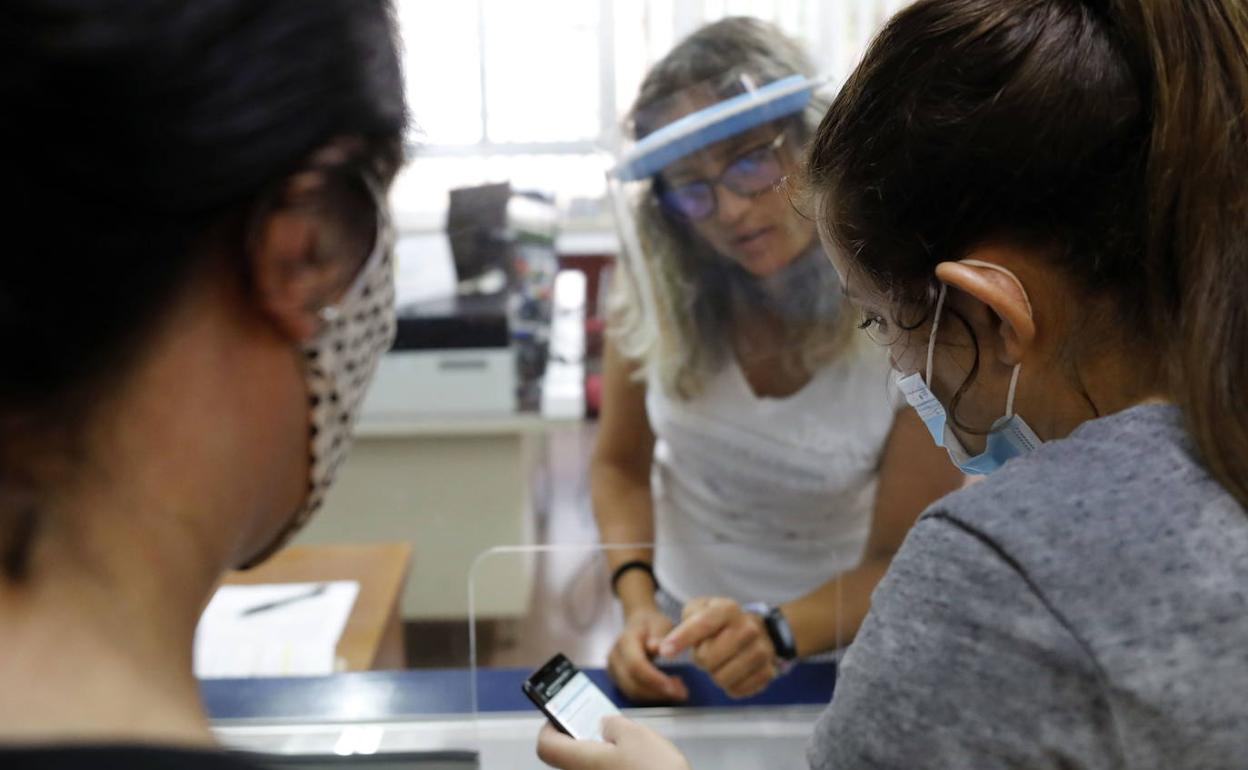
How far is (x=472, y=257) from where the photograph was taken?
218 centimetres

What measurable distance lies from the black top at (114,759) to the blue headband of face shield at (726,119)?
90cm

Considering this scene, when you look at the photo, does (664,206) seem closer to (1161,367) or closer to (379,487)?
(1161,367)

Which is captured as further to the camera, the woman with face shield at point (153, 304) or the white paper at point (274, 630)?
the white paper at point (274, 630)

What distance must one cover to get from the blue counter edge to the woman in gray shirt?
45 cm

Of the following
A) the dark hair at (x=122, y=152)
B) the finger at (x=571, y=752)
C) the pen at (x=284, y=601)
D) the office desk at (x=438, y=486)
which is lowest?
the office desk at (x=438, y=486)

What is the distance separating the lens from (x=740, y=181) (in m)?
1.16

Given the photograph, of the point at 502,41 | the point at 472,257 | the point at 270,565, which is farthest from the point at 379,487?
the point at 502,41

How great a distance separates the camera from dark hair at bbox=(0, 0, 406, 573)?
1.07ft

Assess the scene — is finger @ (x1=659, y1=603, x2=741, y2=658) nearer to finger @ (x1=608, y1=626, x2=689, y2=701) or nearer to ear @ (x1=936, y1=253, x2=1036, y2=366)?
finger @ (x1=608, y1=626, x2=689, y2=701)

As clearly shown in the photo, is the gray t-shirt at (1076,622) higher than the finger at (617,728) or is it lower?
higher

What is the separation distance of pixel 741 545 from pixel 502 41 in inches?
137

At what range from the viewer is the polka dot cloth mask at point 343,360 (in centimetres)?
46

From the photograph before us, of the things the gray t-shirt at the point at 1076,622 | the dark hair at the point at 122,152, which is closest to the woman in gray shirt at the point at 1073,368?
the gray t-shirt at the point at 1076,622

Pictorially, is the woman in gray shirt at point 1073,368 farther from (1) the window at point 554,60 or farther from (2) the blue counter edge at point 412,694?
(1) the window at point 554,60
